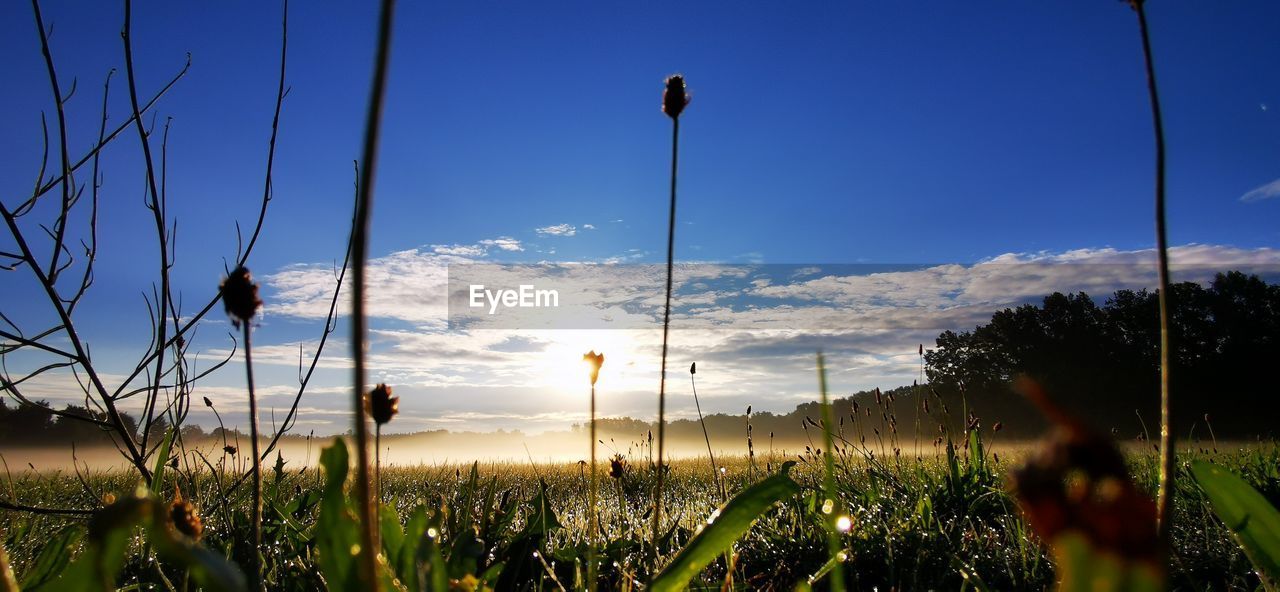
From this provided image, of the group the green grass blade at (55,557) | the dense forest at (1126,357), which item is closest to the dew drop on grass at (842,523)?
the green grass blade at (55,557)

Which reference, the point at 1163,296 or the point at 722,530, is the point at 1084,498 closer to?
the point at 1163,296

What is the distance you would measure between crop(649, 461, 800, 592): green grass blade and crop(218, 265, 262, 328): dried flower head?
861 mm

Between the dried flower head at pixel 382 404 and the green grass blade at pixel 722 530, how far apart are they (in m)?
0.60

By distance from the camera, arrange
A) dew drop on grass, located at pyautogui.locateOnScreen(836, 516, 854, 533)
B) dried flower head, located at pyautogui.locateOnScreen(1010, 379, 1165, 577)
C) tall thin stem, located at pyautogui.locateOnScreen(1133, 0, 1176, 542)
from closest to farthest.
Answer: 1. dried flower head, located at pyautogui.locateOnScreen(1010, 379, 1165, 577)
2. tall thin stem, located at pyautogui.locateOnScreen(1133, 0, 1176, 542)
3. dew drop on grass, located at pyautogui.locateOnScreen(836, 516, 854, 533)

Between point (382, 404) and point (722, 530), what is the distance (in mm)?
696

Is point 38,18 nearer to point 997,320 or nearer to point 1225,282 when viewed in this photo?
point 997,320

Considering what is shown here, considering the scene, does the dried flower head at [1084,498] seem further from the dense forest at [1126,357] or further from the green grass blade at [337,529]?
the dense forest at [1126,357]

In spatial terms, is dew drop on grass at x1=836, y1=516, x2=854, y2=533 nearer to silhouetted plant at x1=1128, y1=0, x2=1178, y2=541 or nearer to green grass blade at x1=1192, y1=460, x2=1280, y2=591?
silhouetted plant at x1=1128, y1=0, x2=1178, y2=541

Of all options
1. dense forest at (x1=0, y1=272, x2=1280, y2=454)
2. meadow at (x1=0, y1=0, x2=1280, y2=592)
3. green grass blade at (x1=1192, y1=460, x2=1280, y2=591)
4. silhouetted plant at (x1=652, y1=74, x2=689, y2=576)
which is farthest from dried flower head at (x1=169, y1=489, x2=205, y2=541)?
dense forest at (x1=0, y1=272, x2=1280, y2=454)

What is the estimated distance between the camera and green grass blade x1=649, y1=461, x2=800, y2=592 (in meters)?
1.31

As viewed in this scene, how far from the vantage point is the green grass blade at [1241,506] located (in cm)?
125

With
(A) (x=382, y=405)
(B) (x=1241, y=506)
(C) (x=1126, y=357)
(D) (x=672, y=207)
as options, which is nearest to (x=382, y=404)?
(A) (x=382, y=405)

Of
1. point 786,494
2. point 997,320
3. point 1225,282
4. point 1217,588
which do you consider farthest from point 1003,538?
point 1225,282

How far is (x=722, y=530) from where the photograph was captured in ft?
4.35
